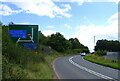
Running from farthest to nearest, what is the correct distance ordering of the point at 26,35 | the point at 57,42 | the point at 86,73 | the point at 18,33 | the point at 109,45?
1. the point at 109,45
2. the point at 57,42
3. the point at 18,33
4. the point at 26,35
5. the point at 86,73

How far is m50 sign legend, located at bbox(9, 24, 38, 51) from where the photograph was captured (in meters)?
25.5

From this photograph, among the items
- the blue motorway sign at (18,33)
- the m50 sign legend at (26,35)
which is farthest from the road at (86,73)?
the blue motorway sign at (18,33)

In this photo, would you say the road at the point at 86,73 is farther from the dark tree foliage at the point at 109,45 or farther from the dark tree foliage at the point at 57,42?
the dark tree foliage at the point at 109,45

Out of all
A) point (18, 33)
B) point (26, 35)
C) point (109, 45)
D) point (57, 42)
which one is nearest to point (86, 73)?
point (26, 35)

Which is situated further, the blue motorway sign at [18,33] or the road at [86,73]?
the blue motorway sign at [18,33]

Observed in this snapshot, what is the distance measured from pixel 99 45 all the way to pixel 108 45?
25.6 feet

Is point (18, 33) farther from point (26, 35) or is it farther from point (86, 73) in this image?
point (86, 73)

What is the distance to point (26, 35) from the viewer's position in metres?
25.8

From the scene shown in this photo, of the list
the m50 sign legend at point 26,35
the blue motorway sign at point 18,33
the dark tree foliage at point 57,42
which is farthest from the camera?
the dark tree foliage at point 57,42

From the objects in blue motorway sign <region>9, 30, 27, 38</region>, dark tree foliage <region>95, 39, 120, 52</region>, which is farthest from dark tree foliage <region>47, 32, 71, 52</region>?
blue motorway sign <region>9, 30, 27, 38</region>

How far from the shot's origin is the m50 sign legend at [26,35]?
25531mm

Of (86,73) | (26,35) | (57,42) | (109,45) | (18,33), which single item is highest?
(18,33)

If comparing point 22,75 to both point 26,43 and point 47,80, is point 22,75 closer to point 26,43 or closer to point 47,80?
point 47,80

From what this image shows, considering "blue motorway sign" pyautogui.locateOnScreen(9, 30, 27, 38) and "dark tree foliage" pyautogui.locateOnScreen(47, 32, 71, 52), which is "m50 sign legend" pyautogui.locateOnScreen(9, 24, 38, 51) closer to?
"blue motorway sign" pyautogui.locateOnScreen(9, 30, 27, 38)
